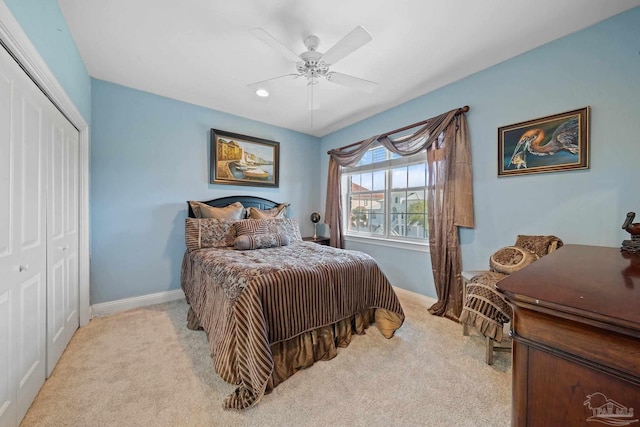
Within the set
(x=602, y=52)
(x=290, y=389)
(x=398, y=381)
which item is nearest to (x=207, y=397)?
(x=290, y=389)

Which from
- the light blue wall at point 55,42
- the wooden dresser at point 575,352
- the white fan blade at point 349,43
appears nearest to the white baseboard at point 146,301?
the light blue wall at point 55,42

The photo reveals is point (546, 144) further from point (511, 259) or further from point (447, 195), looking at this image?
point (511, 259)

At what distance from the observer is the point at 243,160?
3.65m

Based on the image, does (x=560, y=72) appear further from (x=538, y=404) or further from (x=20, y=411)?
(x=20, y=411)

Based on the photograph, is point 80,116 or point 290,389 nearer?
point 290,389

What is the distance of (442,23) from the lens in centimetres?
185

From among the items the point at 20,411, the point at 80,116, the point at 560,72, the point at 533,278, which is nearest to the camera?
the point at 533,278

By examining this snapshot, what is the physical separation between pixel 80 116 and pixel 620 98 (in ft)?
14.3

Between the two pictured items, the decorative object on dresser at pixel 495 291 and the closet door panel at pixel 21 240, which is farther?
the decorative object on dresser at pixel 495 291

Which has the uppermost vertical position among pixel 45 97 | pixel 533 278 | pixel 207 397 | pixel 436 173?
pixel 45 97

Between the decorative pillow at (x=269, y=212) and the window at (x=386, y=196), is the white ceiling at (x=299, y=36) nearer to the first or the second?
the window at (x=386, y=196)

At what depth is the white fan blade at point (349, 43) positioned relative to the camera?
159cm

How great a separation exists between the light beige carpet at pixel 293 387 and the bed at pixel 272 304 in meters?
0.12
